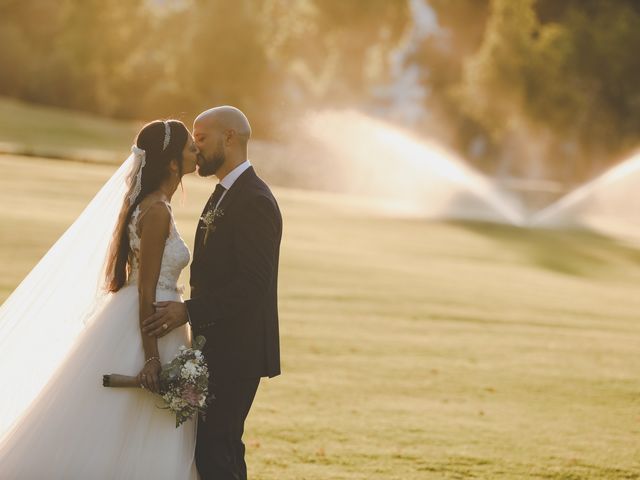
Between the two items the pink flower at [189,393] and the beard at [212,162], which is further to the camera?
the beard at [212,162]

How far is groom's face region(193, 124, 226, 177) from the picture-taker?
16.8 feet

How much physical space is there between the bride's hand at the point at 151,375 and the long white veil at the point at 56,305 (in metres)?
0.50

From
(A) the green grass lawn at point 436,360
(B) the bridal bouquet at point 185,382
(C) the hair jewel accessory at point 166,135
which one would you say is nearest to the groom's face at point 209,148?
(C) the hair jewel accessory at point 166,135

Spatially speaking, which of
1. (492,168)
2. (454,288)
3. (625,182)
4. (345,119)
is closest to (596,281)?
(454,288)

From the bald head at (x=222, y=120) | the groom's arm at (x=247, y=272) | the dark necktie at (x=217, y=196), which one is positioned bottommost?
the groom's arm at (x=247, y=272)

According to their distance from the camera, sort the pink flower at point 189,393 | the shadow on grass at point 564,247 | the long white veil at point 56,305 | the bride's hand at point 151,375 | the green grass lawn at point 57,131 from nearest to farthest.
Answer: the pink flower at point 189,393 → the bride's hand at point 151,375 → the long white veil at point 56,305 → the shadow on grass at point 564,247 → the green grass lawn at point 57,131

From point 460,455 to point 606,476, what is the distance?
46.1 inches

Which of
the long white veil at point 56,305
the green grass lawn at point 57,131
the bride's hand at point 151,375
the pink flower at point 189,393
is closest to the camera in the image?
the pink flower at point 189,393

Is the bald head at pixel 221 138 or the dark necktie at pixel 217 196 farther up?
the bald head at pixel 221 138

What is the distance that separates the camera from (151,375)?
4992 mm

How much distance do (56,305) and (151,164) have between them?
1.05 m

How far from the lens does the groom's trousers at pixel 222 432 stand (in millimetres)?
5141

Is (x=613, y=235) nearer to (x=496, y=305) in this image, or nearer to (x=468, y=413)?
(x=496, y=305)

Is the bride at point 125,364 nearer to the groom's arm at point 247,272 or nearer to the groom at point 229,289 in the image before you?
the groom at point 229,289
